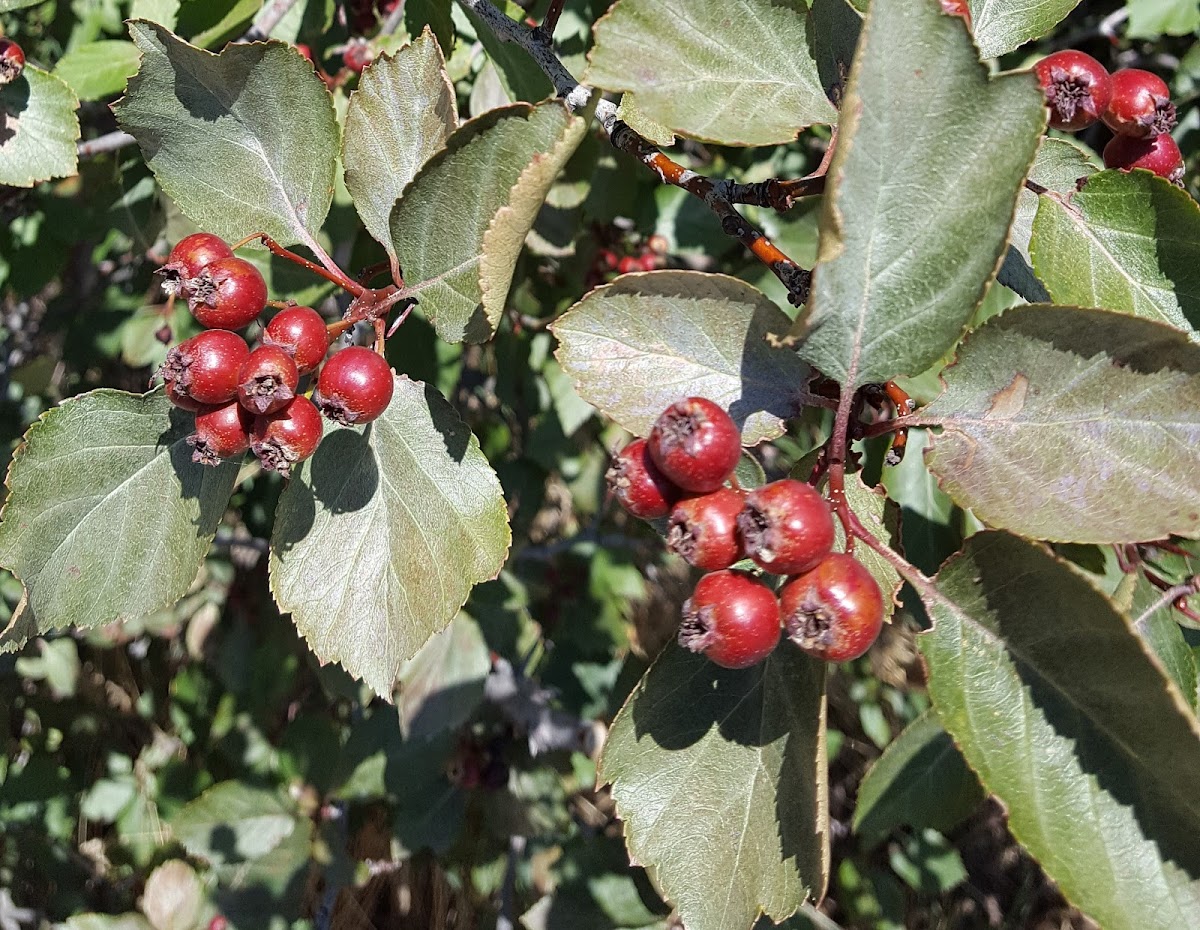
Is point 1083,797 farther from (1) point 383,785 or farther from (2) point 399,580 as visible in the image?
(1) point 383,785

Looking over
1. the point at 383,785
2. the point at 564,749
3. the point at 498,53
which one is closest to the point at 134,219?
the point at 498,53

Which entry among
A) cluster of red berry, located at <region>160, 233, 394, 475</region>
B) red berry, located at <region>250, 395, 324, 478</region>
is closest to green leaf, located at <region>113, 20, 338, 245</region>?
cluster of red berry, located at <region>160, 233, 394, 475</region>

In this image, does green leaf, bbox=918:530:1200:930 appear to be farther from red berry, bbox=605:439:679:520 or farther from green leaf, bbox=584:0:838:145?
green leaf, bbox=584:0:838:145

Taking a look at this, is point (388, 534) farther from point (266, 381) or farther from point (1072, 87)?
point (1072, 87)

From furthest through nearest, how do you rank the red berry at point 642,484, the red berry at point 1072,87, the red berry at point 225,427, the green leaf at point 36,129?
the green leaf at point 36,129 → the red berry at point 1072,87 → the red berry at point 225,427 → the red berry at point 642,484

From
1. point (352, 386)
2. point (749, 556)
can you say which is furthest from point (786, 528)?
point (352, 386)

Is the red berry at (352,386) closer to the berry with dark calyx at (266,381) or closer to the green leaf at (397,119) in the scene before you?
the berry with dark calyx at (266,381)

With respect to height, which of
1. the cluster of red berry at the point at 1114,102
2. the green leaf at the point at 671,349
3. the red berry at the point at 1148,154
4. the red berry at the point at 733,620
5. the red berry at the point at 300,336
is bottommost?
the red berry at the point at 733,620

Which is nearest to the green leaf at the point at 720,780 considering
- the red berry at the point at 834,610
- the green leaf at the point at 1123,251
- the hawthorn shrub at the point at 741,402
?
the hawthorn shrub at the point at 741,402
